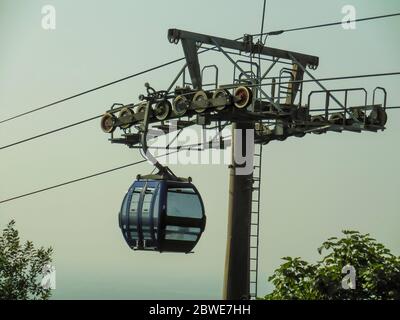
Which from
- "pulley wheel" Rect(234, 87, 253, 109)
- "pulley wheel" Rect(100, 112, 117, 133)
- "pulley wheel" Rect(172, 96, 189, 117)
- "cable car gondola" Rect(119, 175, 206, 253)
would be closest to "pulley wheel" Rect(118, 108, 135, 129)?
"pulley wheel" Rect(100, 112, 117, 133)

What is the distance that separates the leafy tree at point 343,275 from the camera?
31.1 metres

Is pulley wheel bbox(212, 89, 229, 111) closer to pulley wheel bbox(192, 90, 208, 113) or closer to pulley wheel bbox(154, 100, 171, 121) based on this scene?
pulley wheel bbox(192, 90, 208, 113)

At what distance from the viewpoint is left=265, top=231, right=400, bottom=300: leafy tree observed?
31062 mm

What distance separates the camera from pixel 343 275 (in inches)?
1266

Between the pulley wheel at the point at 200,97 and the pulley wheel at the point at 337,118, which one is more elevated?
the pulley wheel at the point at 337,118

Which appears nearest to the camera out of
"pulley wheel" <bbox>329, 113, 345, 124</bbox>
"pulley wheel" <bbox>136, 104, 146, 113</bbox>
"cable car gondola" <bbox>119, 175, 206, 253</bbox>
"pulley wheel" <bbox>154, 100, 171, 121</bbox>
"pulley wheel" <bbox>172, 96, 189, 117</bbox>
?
"cable car gondola" <bbox>119, 175, 206, 253</bbox>

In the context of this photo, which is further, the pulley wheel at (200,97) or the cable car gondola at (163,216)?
the pulley wheel at (200,97)

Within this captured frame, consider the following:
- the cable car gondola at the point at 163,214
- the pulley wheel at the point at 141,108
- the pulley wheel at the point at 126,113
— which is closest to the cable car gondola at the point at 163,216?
the cable car gondola at the point at 163,214

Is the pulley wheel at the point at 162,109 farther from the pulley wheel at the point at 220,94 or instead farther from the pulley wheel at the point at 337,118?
the pulley wheel at the point at 337,118

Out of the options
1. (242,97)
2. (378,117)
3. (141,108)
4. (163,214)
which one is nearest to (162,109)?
(141,108)

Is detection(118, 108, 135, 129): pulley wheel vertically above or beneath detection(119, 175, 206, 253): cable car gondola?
above

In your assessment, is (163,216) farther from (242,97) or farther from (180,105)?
(242,97)
